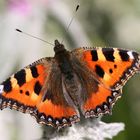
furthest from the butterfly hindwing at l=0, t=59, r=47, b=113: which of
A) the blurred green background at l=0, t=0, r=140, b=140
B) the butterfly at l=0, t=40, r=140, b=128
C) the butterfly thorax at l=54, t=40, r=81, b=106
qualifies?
the blurred green background at l=0, t=0, r=140, b=140

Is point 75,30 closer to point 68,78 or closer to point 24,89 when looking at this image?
A: point 68,78

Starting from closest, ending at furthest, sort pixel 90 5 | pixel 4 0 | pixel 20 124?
1. pixel 20 124
2. pixel 4 0
3. pixel 90 5

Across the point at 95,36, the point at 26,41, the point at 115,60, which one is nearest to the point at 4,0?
the point at 26,41

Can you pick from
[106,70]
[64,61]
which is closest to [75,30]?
[64,61]

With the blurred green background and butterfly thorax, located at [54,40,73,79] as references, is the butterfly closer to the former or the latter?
butterfly thorax, located at [54,40,73,79]

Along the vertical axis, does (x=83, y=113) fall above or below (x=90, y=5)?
below

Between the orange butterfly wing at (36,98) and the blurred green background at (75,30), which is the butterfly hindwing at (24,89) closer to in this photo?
the orange butterfly wing at (36,98)

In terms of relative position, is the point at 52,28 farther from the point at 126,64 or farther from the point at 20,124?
the point at 126,64
